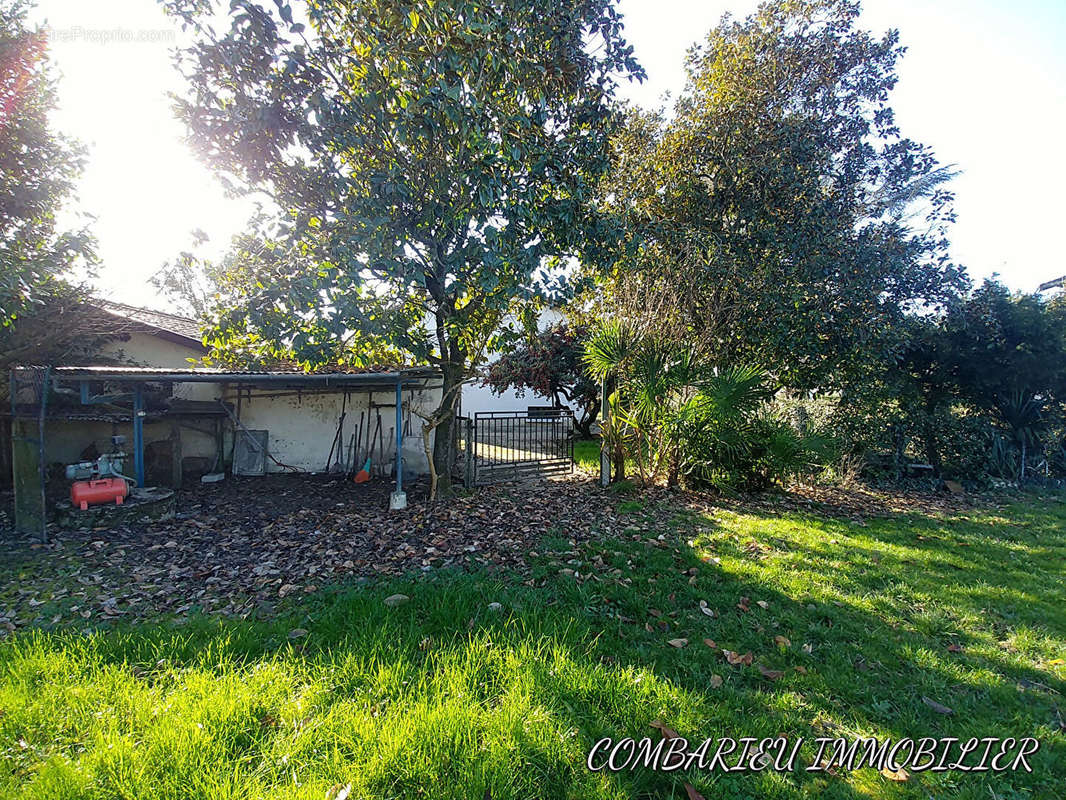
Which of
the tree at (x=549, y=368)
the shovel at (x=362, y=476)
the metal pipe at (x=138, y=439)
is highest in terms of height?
the tree at (x=549, y=368)

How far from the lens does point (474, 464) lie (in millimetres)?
8133

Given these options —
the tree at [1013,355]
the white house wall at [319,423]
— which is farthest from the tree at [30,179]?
the tree at [1013,355]

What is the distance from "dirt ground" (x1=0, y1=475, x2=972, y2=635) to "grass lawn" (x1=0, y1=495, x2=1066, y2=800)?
18.3 inches

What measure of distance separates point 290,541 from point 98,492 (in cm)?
303

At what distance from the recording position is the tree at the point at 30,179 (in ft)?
20.8

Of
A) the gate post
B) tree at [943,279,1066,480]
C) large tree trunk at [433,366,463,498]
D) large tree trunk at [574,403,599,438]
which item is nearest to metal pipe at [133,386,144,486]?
large tree trunk at [433,366,463,498]

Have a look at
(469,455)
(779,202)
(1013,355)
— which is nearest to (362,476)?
(469,455)

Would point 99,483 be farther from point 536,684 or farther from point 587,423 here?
point 587,423

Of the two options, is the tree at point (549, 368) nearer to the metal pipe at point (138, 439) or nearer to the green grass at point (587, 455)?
the green grass at point (587, 455)

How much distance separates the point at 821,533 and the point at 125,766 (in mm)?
6641

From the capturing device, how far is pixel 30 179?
22.4ft

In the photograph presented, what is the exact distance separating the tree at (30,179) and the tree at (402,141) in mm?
3590

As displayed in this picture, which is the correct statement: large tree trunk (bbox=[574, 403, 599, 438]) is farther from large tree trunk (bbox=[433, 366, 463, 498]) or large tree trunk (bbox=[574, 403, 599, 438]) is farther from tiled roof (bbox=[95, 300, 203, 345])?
tiled roof (bbox=[95, 300, 203, 345])

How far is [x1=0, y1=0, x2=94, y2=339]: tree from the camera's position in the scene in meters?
6.35
